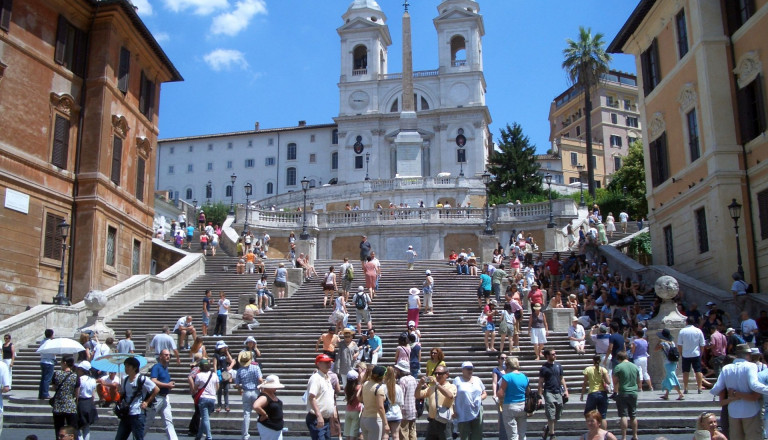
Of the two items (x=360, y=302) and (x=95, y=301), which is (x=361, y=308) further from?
(x=95, y=301)

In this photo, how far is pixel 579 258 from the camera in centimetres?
2977

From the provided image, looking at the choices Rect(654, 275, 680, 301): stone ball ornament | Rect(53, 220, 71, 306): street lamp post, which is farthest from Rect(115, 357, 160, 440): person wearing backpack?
Rect(53, 220, 71, 306): street lamp post

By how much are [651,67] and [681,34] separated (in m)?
3.22

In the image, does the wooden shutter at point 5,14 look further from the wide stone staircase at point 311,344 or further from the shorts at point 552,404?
Answer: the shorts at point 552,404

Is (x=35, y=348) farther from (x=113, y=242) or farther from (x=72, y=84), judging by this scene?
(x=72, y=84)

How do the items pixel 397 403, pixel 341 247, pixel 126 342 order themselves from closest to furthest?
pixel 397 403 < pixel 126 342 < pixel 341 247

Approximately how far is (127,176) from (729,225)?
22.7 m

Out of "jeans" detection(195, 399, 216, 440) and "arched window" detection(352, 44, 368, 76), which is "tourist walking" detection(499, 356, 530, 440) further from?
"arched window" detection(352, 44, 368, 76)

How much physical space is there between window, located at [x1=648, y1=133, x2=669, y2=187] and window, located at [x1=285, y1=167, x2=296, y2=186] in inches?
2760

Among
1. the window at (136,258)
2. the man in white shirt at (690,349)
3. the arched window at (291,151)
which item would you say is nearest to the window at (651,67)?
the man in white shirt at (690,349)

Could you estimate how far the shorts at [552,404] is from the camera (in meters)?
12.6

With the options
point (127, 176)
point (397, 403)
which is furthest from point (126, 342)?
point (127, 176)

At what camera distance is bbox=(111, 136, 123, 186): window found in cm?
3014

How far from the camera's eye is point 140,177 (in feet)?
109
